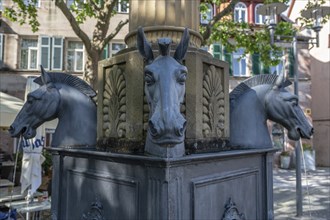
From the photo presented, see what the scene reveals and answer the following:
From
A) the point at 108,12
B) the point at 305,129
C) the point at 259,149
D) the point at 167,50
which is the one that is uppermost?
the point at 108,12

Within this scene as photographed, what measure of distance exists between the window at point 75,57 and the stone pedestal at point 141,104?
14685mm

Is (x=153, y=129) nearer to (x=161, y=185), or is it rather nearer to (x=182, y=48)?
(x=161, y=185)

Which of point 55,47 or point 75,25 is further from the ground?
point 55,47

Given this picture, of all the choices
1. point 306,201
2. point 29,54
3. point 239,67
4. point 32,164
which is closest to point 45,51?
point 29,54

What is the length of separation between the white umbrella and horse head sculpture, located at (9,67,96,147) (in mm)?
3740

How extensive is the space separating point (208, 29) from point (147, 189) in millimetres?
6798

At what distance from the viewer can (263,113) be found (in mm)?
2359

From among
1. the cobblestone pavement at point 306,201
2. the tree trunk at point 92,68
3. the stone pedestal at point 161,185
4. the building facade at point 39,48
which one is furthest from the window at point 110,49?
the stone pedestal at point 161,185

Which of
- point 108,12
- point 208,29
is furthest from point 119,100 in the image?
point 108,12

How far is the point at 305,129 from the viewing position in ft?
7.46

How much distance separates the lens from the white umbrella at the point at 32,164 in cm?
576

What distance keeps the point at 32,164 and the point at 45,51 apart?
37.6ft

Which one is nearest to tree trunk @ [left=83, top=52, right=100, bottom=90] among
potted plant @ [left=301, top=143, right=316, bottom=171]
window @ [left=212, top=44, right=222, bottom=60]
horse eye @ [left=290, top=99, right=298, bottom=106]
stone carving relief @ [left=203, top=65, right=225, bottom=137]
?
stone carving relief @ [left=203, top=65, right=225, bottom=137]

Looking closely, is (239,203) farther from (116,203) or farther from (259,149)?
(116,203)
